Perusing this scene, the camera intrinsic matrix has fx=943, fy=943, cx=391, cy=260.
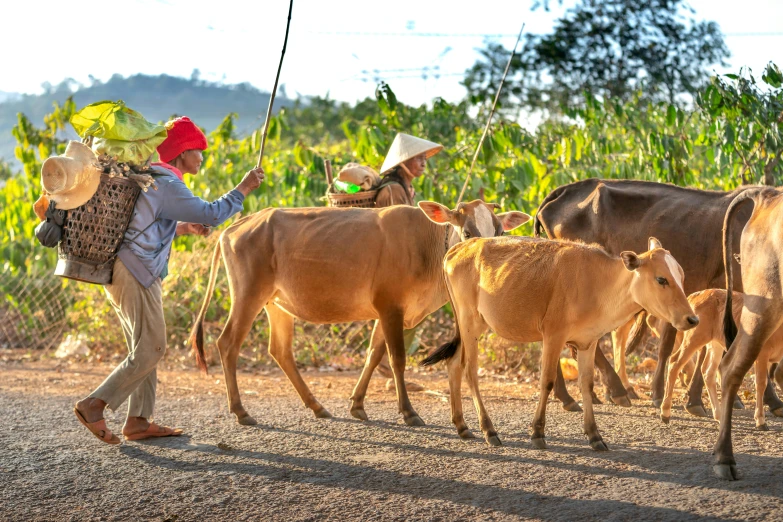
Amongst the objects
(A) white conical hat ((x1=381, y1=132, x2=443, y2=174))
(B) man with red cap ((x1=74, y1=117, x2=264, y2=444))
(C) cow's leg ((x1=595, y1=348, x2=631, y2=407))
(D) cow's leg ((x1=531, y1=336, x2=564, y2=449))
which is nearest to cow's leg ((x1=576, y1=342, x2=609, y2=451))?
(D) cow's leg ((x1=531, y1=336, x2=564, y2=449))

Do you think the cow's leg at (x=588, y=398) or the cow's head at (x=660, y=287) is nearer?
the cow's head at (x=660, y=287)

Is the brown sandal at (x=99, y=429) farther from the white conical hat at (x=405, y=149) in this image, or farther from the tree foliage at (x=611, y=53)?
the tree foliage at (x=611, y=53)

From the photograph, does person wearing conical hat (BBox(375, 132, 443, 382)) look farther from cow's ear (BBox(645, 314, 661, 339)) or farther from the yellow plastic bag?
the yellow plastic bag

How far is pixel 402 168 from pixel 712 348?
329 cm

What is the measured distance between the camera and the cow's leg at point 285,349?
8.02m

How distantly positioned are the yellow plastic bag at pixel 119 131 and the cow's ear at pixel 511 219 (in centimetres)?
290

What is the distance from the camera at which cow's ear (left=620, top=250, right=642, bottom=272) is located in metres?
5.89

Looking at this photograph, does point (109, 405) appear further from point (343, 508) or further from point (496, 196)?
point (496, 196)

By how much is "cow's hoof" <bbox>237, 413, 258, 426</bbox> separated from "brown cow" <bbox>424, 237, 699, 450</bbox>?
163cm

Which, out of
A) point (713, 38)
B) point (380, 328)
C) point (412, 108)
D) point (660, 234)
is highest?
point (713, 38)

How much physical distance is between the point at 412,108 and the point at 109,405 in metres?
8.03

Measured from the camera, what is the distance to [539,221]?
29.6ft

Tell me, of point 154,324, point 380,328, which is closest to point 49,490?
point 154,324

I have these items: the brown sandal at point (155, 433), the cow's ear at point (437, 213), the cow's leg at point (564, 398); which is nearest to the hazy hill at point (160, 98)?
the cow's ear at point (437, 213)
